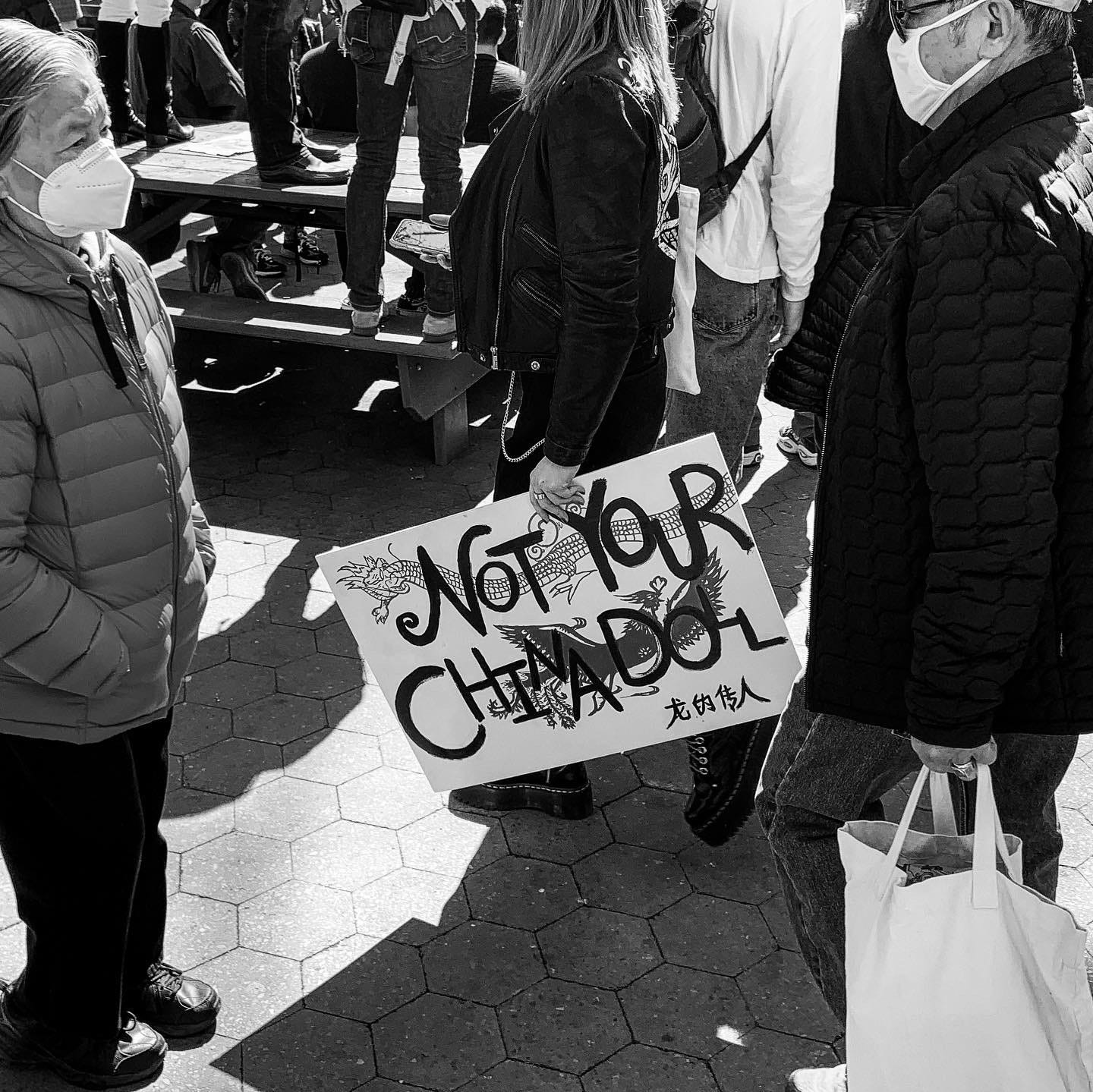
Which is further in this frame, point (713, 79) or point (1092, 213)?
point (713, 79)

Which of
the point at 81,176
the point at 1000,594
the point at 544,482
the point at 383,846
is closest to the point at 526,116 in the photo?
the point at 544,482

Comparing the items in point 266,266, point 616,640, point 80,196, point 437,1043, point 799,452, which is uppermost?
point 80,196

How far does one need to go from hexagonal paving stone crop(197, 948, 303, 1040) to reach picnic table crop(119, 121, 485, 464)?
106 inches

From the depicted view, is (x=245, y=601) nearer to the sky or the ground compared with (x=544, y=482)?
nearer to the ground

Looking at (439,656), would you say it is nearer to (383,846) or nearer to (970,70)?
Answer: (383,846)

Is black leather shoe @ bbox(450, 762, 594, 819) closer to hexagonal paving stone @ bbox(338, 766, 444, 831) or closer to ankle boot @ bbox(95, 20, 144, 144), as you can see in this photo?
hexagonal paving stone @ bbox(338, 766, 444, 831)

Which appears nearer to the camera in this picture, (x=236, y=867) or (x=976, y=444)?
(x=976, y=444)

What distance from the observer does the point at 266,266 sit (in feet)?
25.8

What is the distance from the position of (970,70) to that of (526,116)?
3.19ft

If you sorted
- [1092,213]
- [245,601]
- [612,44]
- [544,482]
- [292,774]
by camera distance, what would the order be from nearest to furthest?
[1092,213]
[612,44]
[544,482]
[292,774]
[245,601]

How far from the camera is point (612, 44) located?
2.56 meters

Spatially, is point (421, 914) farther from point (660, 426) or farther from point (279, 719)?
point (660, 426)

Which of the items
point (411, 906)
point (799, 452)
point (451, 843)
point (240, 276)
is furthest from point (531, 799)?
point (240, 276)

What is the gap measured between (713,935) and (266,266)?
5.91m
